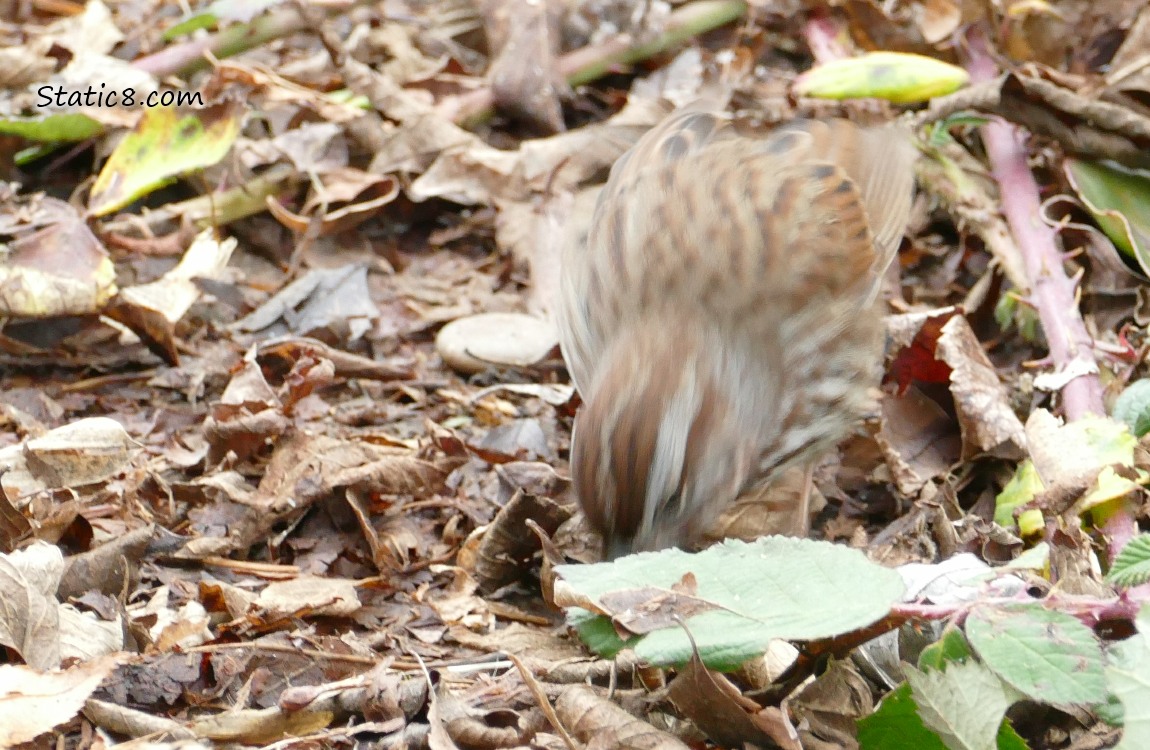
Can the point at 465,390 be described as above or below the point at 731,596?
below

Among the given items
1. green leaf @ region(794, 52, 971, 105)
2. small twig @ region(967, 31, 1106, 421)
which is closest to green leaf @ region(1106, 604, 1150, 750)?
small twig @ region(967, 31, 1106, 421)

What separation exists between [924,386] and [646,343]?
126cm

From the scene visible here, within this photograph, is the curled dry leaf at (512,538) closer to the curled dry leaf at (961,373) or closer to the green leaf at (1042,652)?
the curled dry leaf at (961,373)

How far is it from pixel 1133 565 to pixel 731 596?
78cm

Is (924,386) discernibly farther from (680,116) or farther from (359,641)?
(359,641)

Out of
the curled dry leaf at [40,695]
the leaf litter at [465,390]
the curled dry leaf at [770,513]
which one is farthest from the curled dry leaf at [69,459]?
the curled dry leaf at [770,513]

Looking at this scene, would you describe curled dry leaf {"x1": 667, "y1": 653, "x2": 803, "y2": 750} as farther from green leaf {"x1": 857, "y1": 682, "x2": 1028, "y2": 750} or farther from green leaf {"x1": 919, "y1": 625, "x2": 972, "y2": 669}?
green leaf {"x1": 919, "y1": 625, "x2": 972, "y2": 669}

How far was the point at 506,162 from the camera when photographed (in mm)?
5820

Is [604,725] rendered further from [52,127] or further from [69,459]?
[52,127]

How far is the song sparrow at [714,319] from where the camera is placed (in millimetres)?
3207

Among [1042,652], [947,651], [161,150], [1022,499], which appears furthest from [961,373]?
[161,150]

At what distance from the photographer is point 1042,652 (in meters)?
2.44

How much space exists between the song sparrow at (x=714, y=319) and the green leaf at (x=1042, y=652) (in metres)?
0.91

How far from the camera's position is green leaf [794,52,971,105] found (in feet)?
17.4
